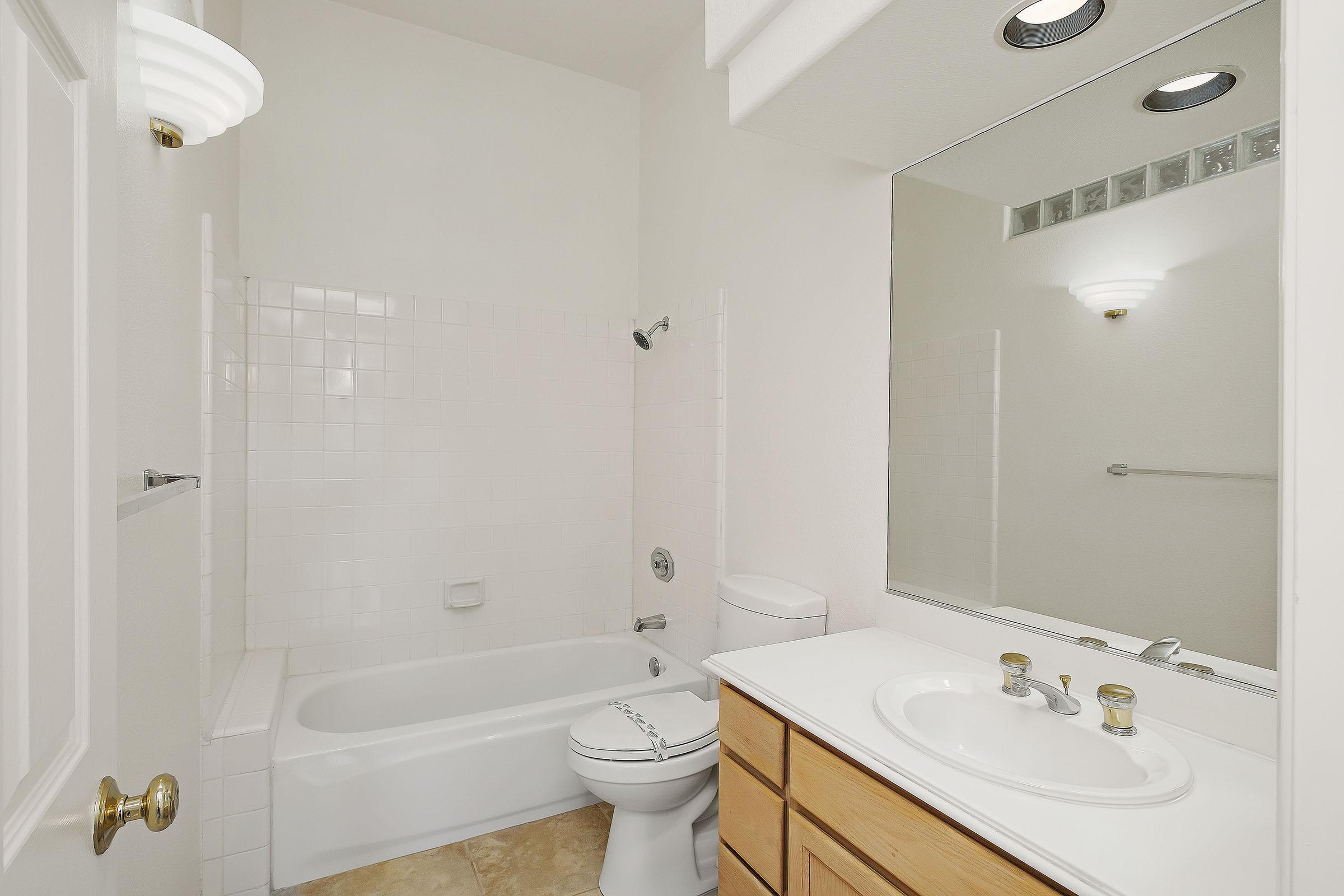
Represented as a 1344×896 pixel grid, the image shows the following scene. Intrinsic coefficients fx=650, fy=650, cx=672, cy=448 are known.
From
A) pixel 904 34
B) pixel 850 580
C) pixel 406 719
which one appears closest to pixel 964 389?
pixel 850 580

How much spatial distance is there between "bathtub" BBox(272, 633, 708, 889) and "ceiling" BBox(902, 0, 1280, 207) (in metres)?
1.81

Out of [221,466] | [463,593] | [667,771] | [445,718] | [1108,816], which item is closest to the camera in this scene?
[1108,816]

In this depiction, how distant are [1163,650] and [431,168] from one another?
2.78m

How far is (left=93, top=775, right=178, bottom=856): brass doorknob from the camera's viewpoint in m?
0.57

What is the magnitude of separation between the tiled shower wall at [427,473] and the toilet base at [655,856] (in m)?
1.15

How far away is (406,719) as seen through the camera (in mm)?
2486

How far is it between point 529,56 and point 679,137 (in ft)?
2.47

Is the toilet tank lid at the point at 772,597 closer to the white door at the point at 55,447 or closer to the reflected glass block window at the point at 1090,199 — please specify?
the reflected glass block window at the point at 1090,199

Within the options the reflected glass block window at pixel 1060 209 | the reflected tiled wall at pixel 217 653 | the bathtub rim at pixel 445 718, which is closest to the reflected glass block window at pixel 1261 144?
the reflected glass block window at pixel 1060 209

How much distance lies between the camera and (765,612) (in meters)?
1.89

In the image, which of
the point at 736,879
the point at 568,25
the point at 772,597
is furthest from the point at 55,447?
the point at 568,25

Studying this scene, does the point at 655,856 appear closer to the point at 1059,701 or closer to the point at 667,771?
the point at 667,771

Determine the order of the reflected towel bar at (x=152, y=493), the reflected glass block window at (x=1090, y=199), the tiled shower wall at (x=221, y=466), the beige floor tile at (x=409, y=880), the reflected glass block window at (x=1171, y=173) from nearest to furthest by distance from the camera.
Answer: the reflected towel bar at (x=152, y=493)
the reflected glass block window at (x=1171, y=173)
the reflected glass block window at (x=1090, y=199)
the tiled shower wall at (x=221, y=466)
the beige floor tile at (x=409, y=880)

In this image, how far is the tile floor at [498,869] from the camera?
1.82 meters
